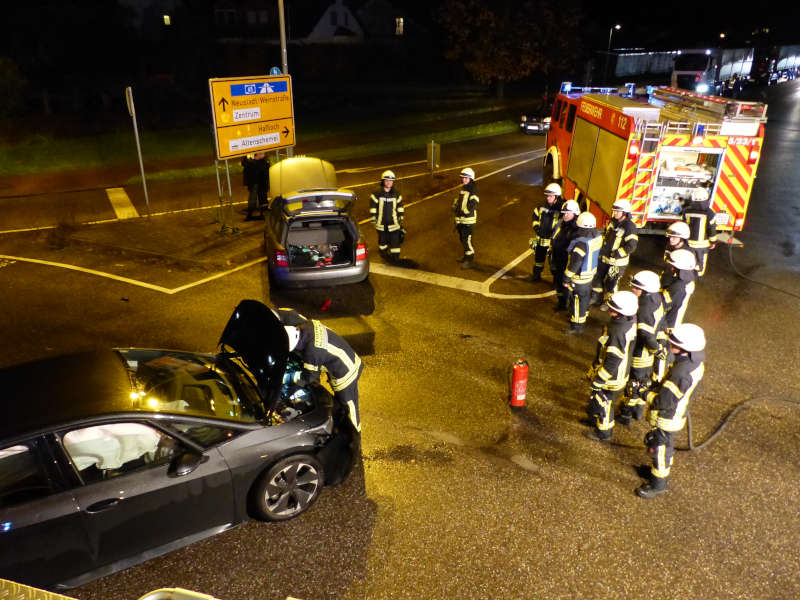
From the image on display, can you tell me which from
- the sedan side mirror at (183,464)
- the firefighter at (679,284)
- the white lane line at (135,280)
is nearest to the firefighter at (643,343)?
the firefighter at (679,284)

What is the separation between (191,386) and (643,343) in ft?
14.3

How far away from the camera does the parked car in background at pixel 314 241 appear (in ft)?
27.7

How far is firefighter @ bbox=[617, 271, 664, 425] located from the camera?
19.9ft

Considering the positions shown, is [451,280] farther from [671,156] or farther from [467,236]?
[671,156]

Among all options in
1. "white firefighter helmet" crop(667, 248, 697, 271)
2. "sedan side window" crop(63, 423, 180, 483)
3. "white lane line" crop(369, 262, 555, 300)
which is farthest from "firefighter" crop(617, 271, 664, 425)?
"sedan side window" crop(63, 423, 180, 483)

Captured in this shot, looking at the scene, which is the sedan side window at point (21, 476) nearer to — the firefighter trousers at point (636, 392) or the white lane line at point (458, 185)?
the firefighter trousers at point (636, 392)

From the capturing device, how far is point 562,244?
342 inches

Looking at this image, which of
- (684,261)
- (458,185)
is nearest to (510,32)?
(458,185)

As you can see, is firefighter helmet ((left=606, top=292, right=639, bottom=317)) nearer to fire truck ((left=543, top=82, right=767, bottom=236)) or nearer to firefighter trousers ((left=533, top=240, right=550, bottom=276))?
firefighter trousers ((left=533, top=240, right=550, bottom=276))

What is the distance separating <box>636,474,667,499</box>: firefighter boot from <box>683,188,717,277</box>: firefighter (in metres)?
4.71

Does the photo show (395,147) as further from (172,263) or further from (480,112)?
(172,263)

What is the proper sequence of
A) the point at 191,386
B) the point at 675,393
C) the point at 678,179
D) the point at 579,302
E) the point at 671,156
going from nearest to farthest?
the point at 191,386 < the point at 675,393 < the point at 579,302 < the point at 678,179 < the point at 671,156

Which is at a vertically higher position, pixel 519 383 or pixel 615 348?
pixel 615 348

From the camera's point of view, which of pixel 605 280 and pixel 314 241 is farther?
pixel 314 241
